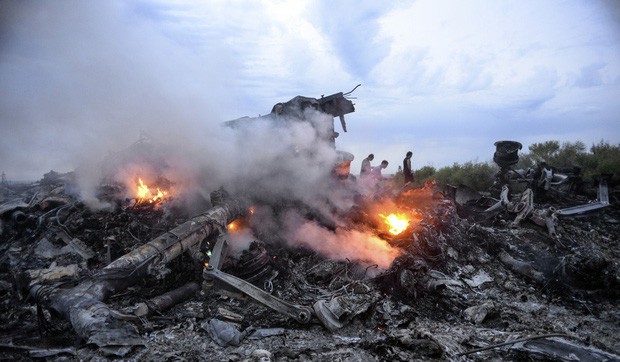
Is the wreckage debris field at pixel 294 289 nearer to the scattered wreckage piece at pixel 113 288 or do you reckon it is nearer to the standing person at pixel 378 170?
the scattered wreckage piece at pixel 113 288

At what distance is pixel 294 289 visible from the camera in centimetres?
638

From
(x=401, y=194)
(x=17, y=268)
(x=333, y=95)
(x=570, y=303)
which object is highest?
(x=333, y=95)

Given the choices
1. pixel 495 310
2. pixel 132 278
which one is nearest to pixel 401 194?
pixel 495 310

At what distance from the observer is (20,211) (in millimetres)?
8539

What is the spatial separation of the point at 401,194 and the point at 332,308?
5486 millimetres

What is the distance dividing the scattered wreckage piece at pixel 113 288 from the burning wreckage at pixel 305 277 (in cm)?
2

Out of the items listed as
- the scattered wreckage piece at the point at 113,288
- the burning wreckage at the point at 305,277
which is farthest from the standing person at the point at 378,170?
the scattered wreckage piece at the point at 113,288

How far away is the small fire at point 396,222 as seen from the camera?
303 inches

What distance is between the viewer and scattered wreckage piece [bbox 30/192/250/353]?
3.74 meters

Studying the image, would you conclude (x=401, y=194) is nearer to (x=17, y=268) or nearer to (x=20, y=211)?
(x=17, y=268)

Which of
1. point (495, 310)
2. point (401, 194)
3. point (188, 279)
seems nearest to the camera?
point (495, 310)

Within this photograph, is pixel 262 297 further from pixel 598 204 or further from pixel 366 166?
pixel 598 204

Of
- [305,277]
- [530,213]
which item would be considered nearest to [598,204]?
[530,213]

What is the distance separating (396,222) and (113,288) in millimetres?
6284
